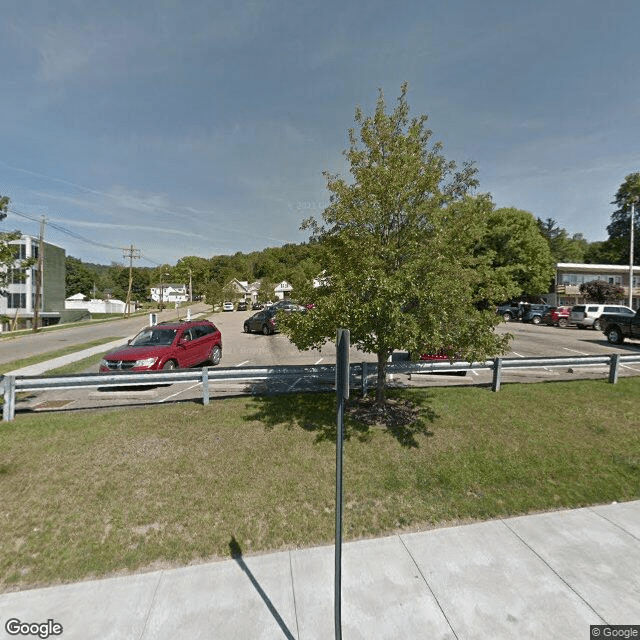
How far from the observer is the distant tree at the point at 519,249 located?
36625mm

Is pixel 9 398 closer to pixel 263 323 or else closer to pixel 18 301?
pixel 263 323

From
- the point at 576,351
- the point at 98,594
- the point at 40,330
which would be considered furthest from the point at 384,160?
the point at 40,330

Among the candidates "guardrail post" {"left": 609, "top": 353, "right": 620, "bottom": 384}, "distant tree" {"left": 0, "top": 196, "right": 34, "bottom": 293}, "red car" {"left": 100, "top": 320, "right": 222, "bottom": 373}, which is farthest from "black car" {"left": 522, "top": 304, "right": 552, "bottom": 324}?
"distant tree" {"left": 0, "top": 196, "right": 34, "bottom": 293}

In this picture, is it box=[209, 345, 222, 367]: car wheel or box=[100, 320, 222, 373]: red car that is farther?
box=[209, 345, 222, 367]: car wheel

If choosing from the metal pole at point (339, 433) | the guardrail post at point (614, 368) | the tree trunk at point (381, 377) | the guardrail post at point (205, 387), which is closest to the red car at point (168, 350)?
the guardrail post at point (205, 387)

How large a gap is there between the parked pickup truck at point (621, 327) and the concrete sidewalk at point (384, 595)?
55.8ft

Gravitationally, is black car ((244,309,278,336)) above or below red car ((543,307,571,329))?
below

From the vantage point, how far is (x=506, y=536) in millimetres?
4074

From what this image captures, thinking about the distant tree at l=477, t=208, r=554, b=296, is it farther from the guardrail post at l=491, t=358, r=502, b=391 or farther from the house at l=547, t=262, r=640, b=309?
the guardrail post at l=491, t=358, r=502, b=391

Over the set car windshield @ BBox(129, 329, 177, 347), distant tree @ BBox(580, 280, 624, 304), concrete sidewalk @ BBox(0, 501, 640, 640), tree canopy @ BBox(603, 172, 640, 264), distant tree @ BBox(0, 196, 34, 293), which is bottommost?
concrete sidewalk @ BBox(0, 501, 640, 640)

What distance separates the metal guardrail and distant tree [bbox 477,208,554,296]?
3064 cm

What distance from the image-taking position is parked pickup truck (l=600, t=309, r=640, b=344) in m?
16.4

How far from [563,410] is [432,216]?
5.42m

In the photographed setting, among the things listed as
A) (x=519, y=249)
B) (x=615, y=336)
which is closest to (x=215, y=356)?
(x=615, y=336)
